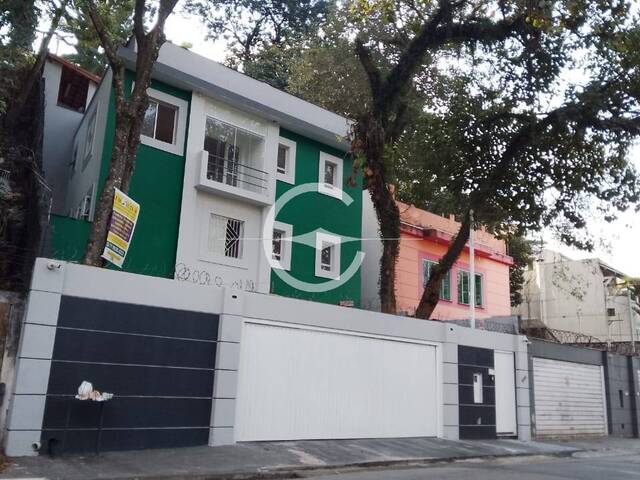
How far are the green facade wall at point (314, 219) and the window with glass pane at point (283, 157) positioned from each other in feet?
1.21

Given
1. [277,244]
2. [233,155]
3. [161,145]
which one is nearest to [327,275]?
[277,244]

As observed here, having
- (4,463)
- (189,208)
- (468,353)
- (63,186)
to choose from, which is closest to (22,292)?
(4,463)

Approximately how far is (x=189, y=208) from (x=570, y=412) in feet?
47.3

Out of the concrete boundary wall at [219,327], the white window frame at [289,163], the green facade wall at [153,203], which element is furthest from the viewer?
the white window frame at [289,163]

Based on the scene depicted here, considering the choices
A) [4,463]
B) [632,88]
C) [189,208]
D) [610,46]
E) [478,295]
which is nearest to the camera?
[4,463]

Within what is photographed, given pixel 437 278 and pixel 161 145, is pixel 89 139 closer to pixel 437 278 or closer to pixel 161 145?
pixel 161 145

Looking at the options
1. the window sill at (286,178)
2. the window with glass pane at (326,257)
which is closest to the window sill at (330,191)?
the window sill at (286,178)

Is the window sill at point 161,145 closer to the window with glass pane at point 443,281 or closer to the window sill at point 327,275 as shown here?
the window sill at point 327,275

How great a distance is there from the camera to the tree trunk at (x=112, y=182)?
12266 millimetres

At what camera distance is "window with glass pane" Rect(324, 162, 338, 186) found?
22078 millimetres

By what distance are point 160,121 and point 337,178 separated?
22.1 ft

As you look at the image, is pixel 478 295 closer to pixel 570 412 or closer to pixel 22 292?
pixel 570 412

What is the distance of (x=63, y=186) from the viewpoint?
76.5 feet

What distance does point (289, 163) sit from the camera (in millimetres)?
20859
